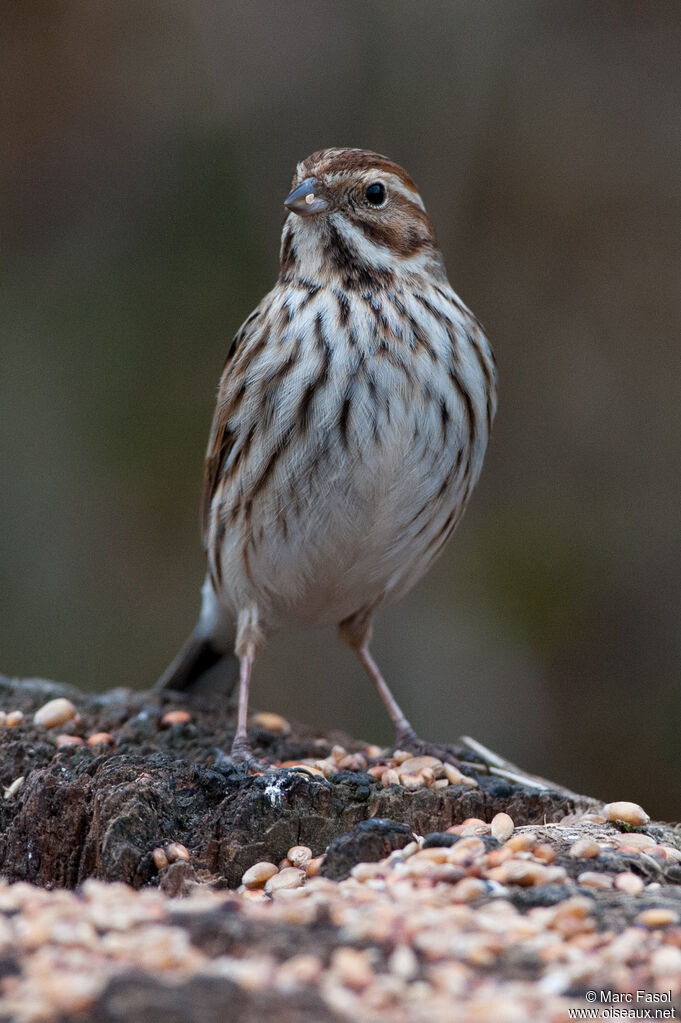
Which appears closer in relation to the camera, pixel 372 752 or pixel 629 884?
pixel 629 884

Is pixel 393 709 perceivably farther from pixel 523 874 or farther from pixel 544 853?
pixel 523 874

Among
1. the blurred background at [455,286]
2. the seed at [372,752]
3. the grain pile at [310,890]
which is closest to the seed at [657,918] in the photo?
the grain pile at [310,890]

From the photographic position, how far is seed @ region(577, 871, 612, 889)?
3.19 meters

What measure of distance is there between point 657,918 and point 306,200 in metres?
2.87

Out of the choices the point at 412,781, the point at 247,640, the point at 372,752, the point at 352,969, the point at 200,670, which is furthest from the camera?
the point at 200,670

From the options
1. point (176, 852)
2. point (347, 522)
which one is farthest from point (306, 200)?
point (176, 852)

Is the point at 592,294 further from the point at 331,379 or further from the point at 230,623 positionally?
the point at 331,379

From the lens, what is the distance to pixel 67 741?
4.55 meters

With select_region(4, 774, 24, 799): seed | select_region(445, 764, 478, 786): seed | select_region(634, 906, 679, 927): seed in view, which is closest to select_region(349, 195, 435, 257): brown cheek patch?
select_region(445, 764, 478, 786): seed

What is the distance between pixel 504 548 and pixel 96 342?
3104mm

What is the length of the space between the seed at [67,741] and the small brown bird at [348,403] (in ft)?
1.87

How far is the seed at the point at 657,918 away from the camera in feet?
9.48

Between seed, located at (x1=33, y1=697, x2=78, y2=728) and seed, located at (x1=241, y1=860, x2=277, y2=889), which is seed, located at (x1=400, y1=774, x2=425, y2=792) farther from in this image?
seed, located at (x1=33, y1=697, x2=78, y2=728)

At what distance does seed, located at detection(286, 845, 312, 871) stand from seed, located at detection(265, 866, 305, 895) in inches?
1.3
